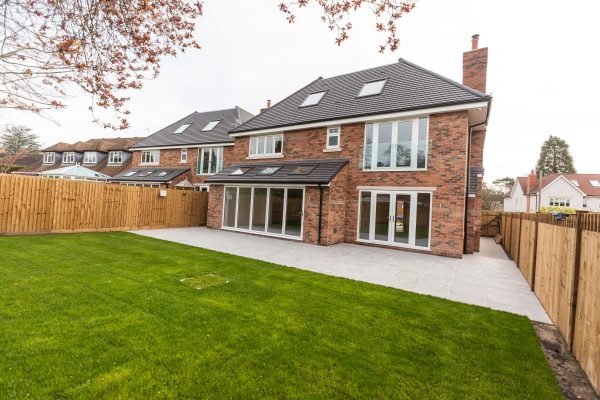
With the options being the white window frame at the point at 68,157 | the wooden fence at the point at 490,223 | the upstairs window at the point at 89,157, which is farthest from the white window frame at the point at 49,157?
the wooden fence at the point at 490,223

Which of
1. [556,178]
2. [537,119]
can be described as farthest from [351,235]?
[537,119]

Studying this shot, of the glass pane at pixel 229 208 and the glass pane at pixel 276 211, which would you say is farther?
the glass pane at pixel 229 208

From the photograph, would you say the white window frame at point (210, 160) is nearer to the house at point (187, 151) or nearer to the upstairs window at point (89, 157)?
the house at point (187, 151)

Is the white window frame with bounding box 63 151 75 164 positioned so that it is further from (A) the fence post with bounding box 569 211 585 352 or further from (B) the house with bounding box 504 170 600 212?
(B) the house with bounding box 504 170 600 212

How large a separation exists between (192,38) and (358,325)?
539 centimetres

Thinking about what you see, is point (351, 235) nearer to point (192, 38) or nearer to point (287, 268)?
point (287, 268)

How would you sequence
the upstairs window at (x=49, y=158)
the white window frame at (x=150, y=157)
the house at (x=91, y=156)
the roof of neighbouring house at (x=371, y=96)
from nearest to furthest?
1. the roof of neighbouring house at (x=371, y=96)
2. the white window frame at (x=150, y=157)
3. the house at (x=91, y=156)
4. the upstairs window at (x=49, y=158)

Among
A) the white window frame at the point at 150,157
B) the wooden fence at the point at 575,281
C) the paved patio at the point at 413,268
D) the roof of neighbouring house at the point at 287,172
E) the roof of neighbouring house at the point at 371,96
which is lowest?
the paved patio at the point at 413,268

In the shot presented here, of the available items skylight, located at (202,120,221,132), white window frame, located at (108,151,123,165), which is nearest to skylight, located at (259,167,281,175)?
skylight, located at (202,120,221,132)

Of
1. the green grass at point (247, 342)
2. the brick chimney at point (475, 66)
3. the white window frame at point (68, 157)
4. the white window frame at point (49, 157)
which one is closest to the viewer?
the green grass at point (247, 342)

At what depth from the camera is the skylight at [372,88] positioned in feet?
43.7

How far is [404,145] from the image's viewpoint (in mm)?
11172

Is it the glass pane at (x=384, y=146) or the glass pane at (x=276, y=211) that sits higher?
the glass pane at (x=384, y=146)

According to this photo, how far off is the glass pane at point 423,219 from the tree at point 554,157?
5333 cm
